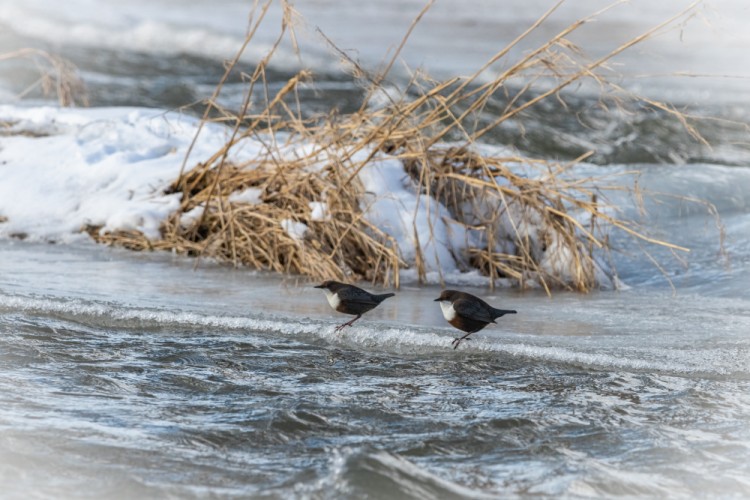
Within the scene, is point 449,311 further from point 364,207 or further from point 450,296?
point 364,207

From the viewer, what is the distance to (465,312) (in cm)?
358

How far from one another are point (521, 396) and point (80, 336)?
1778 mm

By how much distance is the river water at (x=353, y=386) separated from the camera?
2.40 metres

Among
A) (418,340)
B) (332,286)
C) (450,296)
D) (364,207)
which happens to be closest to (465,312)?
(450,296)

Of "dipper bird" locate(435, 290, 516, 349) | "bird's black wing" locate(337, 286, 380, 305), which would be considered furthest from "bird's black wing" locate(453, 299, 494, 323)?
"bird's black wing" locate(337, 286, 380, 305)

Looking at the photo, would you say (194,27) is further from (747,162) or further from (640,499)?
(640,499)

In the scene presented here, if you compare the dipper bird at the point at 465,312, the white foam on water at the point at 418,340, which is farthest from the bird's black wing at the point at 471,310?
the white foam on water at the point at 418,340

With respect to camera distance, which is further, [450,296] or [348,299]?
[348,299]

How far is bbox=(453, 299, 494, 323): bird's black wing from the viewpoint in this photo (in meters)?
3.58

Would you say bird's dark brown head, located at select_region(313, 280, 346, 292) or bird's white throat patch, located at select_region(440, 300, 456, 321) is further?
bird's dark brown head, located at select_region(313, 280, 346, 292)

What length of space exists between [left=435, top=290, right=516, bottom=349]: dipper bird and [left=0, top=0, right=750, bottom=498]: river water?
0.38 ft

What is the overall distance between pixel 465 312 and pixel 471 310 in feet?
0.08

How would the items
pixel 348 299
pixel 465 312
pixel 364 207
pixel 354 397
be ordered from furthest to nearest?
pixel 364 207, pixel 348 299, pixel 465 312, pixel 354 397

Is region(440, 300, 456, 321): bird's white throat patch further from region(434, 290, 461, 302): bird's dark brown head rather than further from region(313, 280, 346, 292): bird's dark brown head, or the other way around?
region(313, 280, 346, 292): bird's dark brown head
